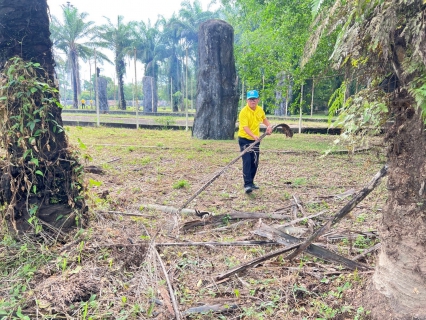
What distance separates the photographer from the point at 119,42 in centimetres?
3731

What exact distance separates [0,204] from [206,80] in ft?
33.3

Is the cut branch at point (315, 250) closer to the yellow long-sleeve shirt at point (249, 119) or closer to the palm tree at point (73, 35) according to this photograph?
the yellow long-sleeve shirt at point (249, 119)

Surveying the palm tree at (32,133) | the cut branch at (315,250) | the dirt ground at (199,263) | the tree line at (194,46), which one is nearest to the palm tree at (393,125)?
the dirt ground at (199,263)

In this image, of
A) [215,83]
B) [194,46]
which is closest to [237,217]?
[215,83]

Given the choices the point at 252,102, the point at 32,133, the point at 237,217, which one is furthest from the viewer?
the point at 252,102

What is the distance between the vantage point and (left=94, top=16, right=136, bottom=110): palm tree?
36094 mm

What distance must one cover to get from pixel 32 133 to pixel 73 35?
1387 inches

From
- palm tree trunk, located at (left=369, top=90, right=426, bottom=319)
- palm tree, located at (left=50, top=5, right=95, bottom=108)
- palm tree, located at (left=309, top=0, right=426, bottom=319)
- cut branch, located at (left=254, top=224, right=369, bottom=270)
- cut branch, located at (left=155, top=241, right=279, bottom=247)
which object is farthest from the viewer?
palm tree, located at (left=50, top=5, right=95, bottom=108)

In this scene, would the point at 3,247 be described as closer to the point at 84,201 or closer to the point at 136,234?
the point at 84,201

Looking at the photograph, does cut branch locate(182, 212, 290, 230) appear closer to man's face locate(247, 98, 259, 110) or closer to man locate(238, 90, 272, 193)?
man locate(238, 90, 272, 193)

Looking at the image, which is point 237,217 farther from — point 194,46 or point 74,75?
point 194,46

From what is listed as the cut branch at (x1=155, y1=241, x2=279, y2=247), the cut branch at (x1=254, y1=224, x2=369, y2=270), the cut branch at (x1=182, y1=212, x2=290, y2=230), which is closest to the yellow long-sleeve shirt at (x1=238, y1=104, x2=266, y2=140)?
the cut branch at (x1=182, y1=212, x2=290, y2=230)

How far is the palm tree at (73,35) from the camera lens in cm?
3344

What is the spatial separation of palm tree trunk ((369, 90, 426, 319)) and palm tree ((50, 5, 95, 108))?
33.9m
